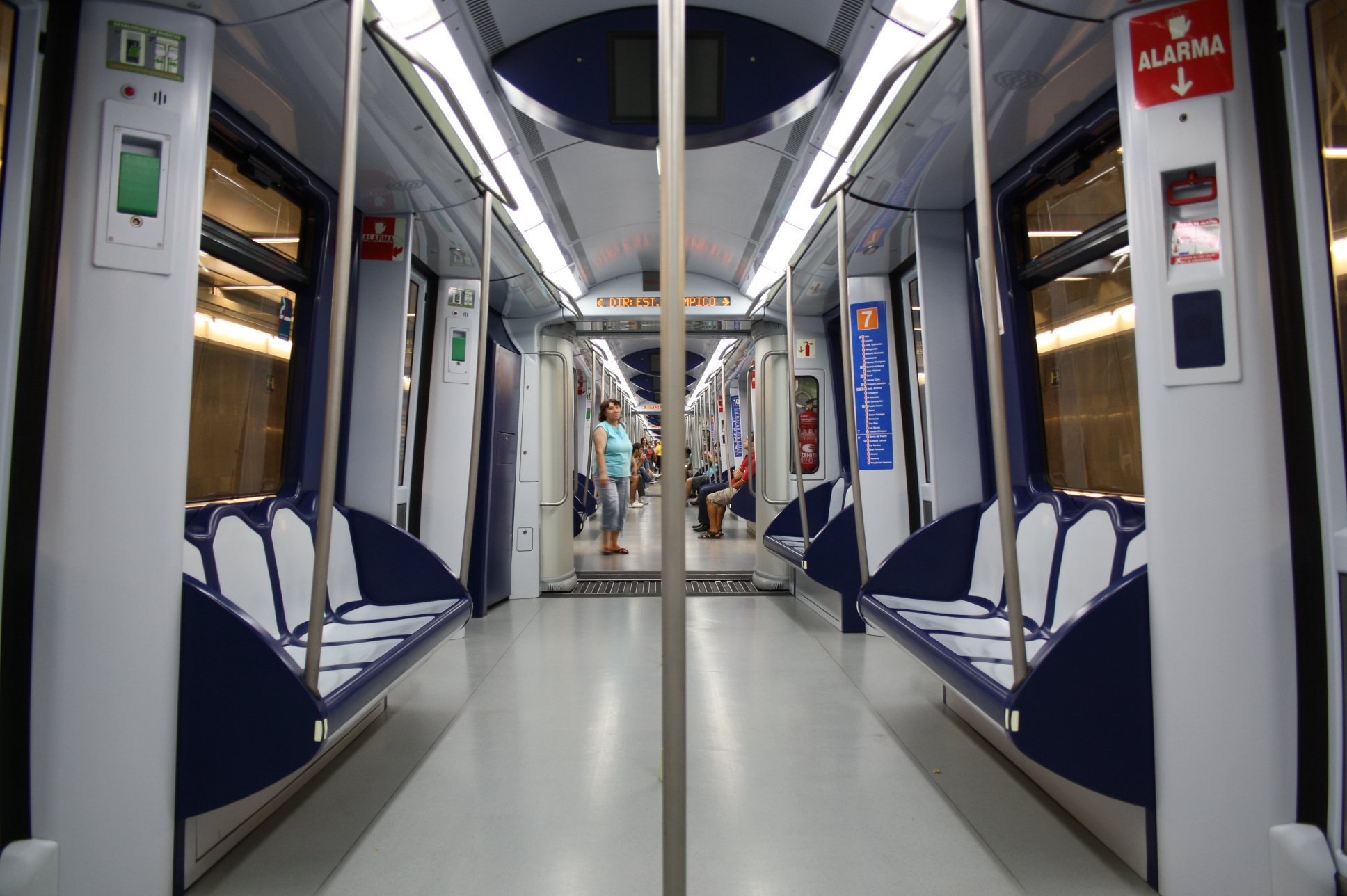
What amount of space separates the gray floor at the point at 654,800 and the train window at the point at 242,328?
51.7 inches

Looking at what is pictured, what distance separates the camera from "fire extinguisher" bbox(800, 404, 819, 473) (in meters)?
5.76

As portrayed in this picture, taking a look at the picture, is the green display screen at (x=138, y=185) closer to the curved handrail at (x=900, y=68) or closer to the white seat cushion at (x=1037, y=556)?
the curved handrail at (x=900, y=68)

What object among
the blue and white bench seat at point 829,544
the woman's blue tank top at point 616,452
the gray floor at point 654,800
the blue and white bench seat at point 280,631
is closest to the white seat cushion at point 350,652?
the blue and white bench seat at point 280,631

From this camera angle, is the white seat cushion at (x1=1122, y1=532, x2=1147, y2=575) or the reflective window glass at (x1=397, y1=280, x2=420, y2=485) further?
the reflective window glass at (x1=397, y1=280, x2=420, y2=485)

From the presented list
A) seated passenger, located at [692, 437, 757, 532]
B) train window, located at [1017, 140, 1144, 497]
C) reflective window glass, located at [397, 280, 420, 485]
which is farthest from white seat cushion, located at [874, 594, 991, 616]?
seated passenger, located at [692, 437, 757, 532]

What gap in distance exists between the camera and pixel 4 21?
163cm

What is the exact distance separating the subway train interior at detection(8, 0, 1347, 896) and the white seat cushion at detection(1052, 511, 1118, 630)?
0.02m

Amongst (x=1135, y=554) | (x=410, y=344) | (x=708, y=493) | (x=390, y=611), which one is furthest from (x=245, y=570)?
(x=708, y=493)

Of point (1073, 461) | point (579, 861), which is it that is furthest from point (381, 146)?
point (1073, 461)

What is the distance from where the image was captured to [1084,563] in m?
2.51

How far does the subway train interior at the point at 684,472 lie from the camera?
→ 1602 mm

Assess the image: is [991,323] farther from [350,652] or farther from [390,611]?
[390,611]

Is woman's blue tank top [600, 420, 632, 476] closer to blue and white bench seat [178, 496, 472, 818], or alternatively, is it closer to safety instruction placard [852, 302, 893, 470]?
safety instruction placard [852, 302, 893, 470]

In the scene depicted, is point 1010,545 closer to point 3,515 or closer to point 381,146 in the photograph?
point 3,515
